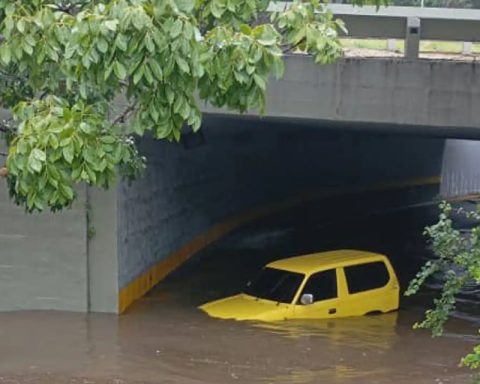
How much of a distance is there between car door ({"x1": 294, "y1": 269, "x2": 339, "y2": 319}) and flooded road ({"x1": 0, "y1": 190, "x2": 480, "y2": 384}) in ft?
0.46

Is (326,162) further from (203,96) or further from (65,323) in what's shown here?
(203,96)

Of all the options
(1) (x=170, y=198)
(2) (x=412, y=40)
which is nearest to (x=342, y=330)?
(2) (x=412, y=40)

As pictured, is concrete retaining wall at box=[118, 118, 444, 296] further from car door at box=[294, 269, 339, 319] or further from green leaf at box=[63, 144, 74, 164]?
green leaf at box=[63, 144, 74, 164]

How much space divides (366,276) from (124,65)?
8917mm

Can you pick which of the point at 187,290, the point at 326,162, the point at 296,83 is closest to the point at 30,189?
the point at 296,83

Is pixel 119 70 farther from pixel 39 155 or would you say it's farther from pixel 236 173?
pixel 236 173

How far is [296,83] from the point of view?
13.1m

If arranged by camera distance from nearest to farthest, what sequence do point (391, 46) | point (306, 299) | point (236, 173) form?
point (306, 299) < point (391, 46) < point (236, 173)

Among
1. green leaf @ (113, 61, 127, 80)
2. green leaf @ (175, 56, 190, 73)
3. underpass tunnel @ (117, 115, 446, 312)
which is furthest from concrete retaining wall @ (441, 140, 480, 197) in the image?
green leaf @ (113, 61, 127, 80)

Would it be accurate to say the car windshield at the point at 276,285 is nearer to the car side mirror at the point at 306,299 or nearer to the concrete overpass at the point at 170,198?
the car side mirror at the point at 306,299

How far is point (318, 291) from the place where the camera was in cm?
1310

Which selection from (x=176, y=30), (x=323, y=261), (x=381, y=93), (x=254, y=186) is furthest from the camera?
(x=254, y=186)

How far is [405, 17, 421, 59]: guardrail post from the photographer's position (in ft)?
41.8

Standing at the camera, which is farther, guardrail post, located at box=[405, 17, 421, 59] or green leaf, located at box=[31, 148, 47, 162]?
guardrail post, located at box=[405, 17, 421, 59]
